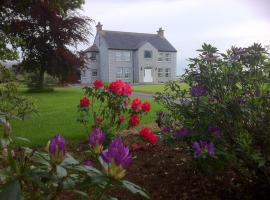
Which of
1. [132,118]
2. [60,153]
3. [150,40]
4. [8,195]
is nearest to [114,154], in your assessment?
[60,153]

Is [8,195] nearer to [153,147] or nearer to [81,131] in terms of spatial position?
[153,147]

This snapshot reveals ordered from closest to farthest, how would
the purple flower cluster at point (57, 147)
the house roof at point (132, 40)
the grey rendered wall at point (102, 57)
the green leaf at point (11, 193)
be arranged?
the green leaf at point (11, 193), the purple flower cluster at point (57, 147), the house roof at point (132, 40), the grey rendered wall at point (102, 57)

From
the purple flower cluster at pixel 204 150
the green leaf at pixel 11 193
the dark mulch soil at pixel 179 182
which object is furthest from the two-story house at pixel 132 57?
the green leaf at pixel 11 193

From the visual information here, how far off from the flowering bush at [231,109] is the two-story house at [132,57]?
122 feet

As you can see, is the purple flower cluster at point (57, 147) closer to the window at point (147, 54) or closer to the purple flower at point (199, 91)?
the purple flower at point (199, 91)

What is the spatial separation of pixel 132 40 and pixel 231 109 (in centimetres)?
4025

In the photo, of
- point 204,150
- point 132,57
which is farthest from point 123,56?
point 204,150

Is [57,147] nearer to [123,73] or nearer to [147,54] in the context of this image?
[123,73]

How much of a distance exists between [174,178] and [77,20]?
21.8 m

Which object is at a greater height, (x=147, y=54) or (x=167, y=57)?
(x=147, y=54)

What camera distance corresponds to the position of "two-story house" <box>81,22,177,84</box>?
40.9 metres

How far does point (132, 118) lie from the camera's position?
5.08 m

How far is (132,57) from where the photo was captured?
42.1 meters

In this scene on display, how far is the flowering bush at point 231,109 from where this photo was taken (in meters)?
2.77
